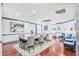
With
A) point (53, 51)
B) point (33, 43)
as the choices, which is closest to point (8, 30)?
point (33, 43)

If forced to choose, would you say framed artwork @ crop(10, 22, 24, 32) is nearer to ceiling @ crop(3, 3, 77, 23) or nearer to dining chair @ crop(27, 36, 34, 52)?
ceiling @ crop(3, 3, 77, 23)

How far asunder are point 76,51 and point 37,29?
912 millimetres

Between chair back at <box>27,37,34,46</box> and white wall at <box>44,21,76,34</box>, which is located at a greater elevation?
white wall at <box>44,21,76,34</box>

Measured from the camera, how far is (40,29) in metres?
2.53

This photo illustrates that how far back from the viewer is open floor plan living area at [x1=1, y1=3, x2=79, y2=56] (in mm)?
2508

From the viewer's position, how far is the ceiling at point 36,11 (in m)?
2.53

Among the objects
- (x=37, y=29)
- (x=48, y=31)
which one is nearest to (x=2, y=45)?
(x=37, y=29)

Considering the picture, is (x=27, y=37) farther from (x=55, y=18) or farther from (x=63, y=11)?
(x=63, y=11)

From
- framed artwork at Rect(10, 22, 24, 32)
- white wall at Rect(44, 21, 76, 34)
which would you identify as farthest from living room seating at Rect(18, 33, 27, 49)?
white wall at Rect(44, 21, 76, 34)

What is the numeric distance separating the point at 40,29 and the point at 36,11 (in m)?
0.38

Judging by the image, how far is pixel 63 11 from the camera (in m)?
2.52

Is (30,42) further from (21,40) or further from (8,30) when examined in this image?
(8,30)

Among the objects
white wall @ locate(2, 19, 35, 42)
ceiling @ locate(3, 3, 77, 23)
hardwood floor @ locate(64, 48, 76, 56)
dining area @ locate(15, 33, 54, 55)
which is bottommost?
hardwood floor @ locate(64, 48, 76, 56)

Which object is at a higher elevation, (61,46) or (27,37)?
(27,37)
